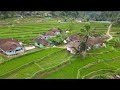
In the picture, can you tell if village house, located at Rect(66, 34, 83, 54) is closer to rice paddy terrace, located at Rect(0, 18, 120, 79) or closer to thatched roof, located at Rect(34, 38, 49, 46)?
rice paddy terrace, located at Rect(0, 18, 120, 79)

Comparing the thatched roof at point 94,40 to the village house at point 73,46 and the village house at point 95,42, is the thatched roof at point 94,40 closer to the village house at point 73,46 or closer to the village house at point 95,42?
the village house at point 95,42

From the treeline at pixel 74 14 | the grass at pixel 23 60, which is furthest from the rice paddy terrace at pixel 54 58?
the treeline at pixel 74 14

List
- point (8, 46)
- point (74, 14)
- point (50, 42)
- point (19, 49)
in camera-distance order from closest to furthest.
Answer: point (74, 14) < point (8, 46) < point (19, 49) < point (50, 42)

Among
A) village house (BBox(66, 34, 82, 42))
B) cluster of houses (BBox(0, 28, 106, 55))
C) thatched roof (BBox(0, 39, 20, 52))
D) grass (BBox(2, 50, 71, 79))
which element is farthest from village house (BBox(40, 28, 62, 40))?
thatched roof (BBox(0, 39, 20, 52))

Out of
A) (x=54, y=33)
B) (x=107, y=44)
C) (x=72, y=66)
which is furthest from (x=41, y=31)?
(x=107, y=44)

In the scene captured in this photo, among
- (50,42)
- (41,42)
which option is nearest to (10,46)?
(41,42)

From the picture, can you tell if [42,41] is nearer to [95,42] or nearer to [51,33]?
[51,33]
